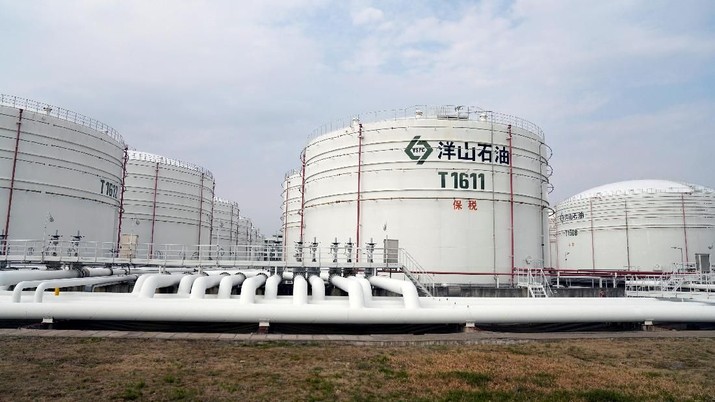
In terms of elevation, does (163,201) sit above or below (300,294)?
above

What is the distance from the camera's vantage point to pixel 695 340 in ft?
54.4

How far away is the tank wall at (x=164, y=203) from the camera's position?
4900 cm

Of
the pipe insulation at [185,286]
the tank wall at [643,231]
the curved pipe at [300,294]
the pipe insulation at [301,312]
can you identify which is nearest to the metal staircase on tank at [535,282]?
the pipe insulation at [301,312]

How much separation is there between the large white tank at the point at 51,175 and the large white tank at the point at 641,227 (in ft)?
161

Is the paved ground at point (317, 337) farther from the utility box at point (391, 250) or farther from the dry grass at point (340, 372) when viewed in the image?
the utility box at point (391, 250)

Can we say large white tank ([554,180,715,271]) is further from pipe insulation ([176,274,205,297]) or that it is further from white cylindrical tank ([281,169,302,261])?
pipe insulation ([176,274,205,297])

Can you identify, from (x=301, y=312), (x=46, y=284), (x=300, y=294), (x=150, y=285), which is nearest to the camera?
(x=301, y=312)

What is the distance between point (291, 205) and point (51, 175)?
2575 centimetres

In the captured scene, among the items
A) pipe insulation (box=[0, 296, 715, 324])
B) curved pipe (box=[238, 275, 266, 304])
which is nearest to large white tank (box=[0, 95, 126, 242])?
pipe insulation (box=[0, 296, 715, 324])

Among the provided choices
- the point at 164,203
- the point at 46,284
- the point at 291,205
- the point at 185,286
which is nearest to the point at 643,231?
the point at 291,205

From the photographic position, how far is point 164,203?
1997 inches

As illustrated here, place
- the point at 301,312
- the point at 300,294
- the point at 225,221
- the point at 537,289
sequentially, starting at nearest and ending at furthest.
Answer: the point at 301,312 < the point at 300,294 < the point at 537,289 < the point at 225,221

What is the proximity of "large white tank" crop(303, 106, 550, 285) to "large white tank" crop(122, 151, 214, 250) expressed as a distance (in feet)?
76.0

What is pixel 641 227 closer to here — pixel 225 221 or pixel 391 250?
pixel 391 250
